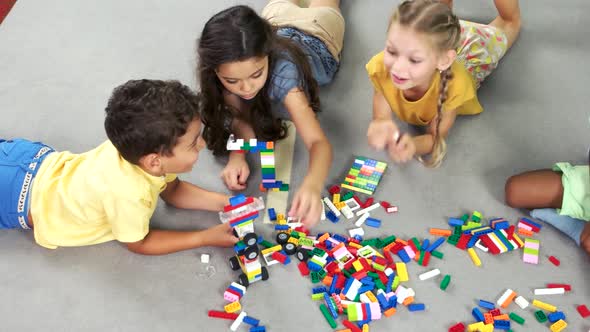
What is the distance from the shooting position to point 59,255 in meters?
1.42

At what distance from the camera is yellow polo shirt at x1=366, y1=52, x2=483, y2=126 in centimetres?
147

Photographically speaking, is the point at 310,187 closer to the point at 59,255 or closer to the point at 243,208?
the point at 243,208

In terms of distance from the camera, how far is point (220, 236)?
139cm

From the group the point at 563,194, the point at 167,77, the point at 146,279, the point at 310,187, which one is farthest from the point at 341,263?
the point at 167,77

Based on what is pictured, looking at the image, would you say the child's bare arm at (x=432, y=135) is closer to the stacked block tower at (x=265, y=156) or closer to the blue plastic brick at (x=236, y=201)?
the stacked block tower at (x=265, y=156)

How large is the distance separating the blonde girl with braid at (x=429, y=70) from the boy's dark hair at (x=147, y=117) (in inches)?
22.5

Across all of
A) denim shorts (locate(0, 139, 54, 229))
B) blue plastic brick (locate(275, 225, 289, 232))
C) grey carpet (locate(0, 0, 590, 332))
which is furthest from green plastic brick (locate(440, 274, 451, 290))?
denim shorts (locate(0, 139, 54, 229))

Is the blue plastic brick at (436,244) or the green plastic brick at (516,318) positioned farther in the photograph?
the blue plastic brick at (436,244)

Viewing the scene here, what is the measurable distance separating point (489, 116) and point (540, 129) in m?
0.17

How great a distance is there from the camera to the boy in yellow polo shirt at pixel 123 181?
115cm

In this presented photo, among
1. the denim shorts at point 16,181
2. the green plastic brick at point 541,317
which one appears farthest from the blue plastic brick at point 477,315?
the denim shorts at point 16,181

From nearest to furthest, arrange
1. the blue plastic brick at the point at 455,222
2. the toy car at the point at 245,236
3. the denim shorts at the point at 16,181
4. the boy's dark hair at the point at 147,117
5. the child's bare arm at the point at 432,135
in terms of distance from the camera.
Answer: the boy's dark hair at the point at 147,117 → the toy car at the point at 245,236 → the denim shorts at the point at 16,181 → the blue plastic brick at the point at 455,222 → the child's bare arm at the point at 432,135

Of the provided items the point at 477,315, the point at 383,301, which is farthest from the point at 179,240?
the point at 477,315

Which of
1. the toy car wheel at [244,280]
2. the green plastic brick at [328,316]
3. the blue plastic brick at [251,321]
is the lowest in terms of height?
the blue plastic brick at [251,321]
